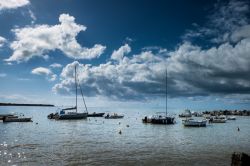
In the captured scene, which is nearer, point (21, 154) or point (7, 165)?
point (7, 165)

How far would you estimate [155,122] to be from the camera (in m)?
94.1

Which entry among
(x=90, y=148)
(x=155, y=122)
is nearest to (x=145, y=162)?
(x=90, y=148)

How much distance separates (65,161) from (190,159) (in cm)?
1348

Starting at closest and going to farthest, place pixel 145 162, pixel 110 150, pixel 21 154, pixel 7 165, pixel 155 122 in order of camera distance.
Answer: pixel 7 165 < pixel 145 162 < pixel 21 154 < pixel 110 150 < pixel 155 122

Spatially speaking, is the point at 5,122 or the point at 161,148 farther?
the point at 5,122

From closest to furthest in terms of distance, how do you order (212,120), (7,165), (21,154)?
1. (7,165)
2. (21,154)
3. (212,120)

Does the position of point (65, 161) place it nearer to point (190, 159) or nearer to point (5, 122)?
point (190, 159)

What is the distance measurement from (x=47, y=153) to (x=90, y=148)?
648cm

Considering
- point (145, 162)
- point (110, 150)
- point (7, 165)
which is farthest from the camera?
point (110, 150)

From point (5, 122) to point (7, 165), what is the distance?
74534 mm

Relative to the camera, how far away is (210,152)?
37125mm

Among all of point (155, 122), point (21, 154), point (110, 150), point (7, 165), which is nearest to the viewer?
point (7, 165)

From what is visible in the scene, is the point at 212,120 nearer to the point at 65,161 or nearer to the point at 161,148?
the point at 161,148

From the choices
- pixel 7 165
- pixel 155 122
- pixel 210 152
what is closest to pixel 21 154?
pixel 7 165
